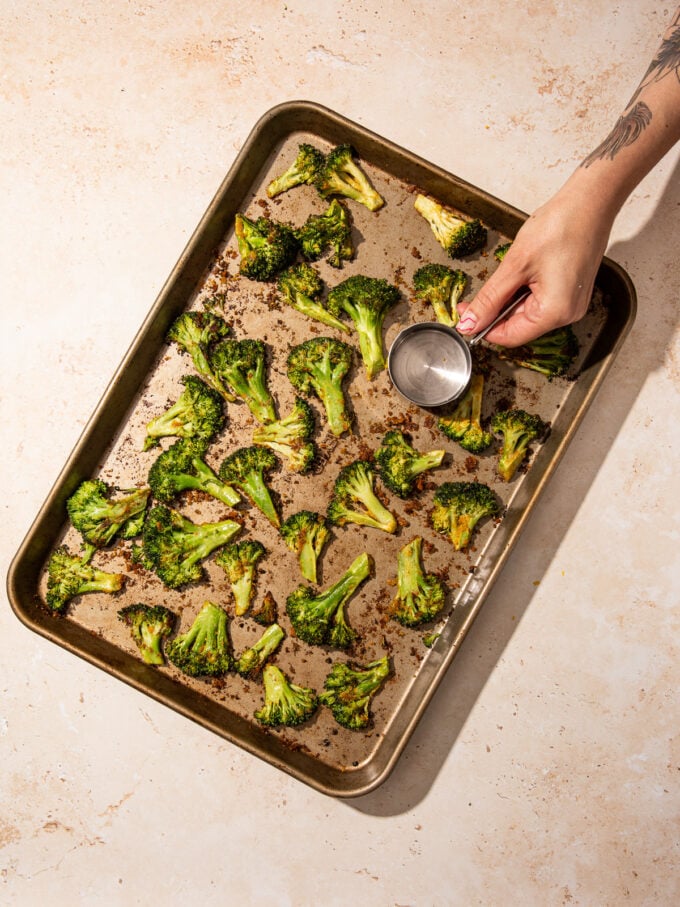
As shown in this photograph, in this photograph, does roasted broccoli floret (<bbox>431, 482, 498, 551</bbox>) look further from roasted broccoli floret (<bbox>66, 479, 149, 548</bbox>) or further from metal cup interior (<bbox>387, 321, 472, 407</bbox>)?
roasted broccoli floret (<bbox>66, 479, 149, 548</bbox>)

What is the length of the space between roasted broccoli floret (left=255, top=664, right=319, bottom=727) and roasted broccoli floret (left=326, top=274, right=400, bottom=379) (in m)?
1.66

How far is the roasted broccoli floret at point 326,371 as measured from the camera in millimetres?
3332

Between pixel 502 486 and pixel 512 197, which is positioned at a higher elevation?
pixel 512 197

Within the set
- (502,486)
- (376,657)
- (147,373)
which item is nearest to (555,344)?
(502,486)

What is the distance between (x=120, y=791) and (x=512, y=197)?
3.86 meters

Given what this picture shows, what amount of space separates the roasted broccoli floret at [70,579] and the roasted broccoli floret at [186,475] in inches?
19.7

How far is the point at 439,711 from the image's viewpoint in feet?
11.3

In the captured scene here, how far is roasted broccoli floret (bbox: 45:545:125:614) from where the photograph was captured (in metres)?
3.35

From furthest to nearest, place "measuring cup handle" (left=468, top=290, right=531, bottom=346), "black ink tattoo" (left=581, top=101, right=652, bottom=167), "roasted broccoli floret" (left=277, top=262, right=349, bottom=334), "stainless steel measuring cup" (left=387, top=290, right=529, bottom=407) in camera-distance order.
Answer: "roasted broccoli floret" (left=277, top=262, right=349, bottom=334)
"stainless steel measuring cup" (left=387, top=290, right=529, bottom=407)
"measuring cup handle" (left=468, top=290, right=531, bottom=346)
"black ink tattoo" (left=581, top=101, right=652, bottom=167)

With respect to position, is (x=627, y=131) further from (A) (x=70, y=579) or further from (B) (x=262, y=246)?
(A) (x=70, y=579)

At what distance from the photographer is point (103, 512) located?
3324 mm

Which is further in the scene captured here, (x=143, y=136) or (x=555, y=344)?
(x=143, y=136)

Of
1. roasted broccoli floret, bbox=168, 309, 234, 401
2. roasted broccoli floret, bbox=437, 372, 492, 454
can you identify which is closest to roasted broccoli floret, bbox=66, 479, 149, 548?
roasted broccoli floret, bbox=168, 309, 234, 401

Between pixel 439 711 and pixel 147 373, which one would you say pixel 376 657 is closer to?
pixel 439 711
